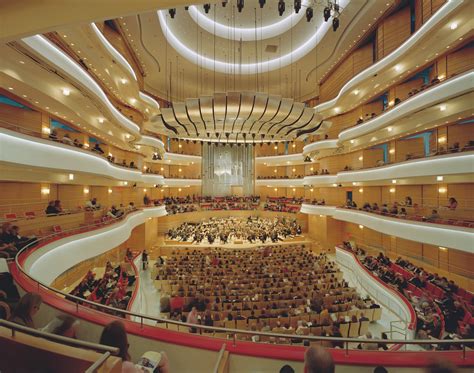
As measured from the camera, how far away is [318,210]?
19.8 metres

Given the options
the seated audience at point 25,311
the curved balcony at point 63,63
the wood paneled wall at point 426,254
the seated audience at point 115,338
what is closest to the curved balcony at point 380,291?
the wood paneled wall at point 426,254

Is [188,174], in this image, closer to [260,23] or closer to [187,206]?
[187,206]

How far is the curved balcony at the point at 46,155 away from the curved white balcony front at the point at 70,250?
224 centimetres

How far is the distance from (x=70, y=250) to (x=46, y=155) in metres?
2.94

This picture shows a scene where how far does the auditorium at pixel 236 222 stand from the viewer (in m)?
2.86

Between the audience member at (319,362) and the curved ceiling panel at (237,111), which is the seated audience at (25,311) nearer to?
the audience member at (319,362)

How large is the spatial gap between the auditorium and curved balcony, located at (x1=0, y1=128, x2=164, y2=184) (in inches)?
2.4

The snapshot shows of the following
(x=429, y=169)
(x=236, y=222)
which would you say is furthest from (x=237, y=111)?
(x=236, y=222)

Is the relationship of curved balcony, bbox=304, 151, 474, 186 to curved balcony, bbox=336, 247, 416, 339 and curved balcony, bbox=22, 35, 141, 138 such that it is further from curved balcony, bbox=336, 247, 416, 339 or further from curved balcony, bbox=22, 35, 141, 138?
curved balcony, bbox=22, 35, 141, 138

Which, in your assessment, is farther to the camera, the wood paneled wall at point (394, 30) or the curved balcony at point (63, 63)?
the wood paneled wall at point (394, 30)

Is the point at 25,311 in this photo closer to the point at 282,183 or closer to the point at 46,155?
the point at 46,155

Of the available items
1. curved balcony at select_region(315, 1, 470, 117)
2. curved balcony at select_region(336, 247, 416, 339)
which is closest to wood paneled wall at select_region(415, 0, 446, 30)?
curved balcony at select_region(315, 1, 470, 117)

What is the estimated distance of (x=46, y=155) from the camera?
7.35 meters

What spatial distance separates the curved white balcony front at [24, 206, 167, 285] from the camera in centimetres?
609
